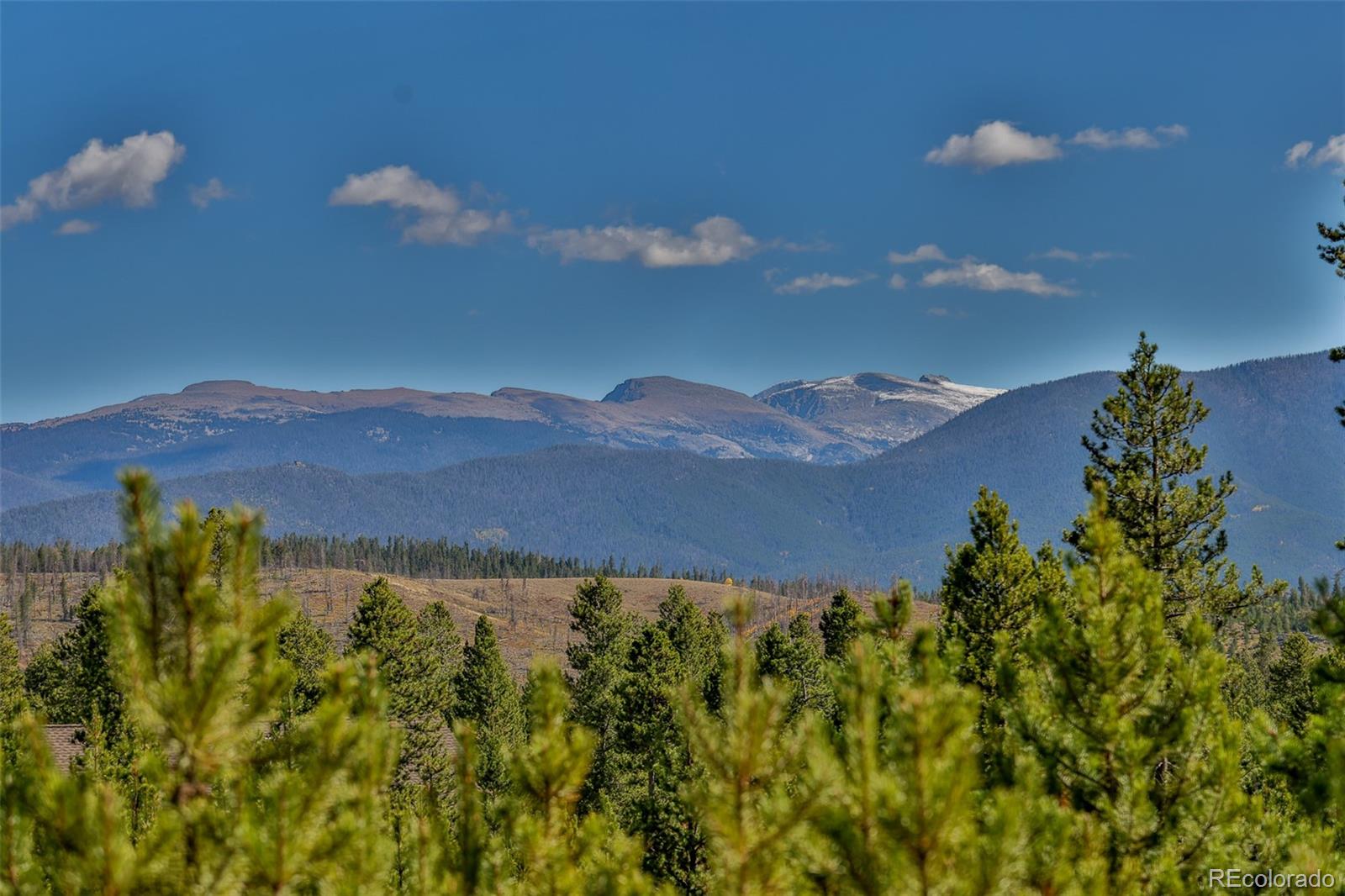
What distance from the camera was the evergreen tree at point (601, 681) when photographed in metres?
52.2

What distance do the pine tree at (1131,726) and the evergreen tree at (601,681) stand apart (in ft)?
85.9

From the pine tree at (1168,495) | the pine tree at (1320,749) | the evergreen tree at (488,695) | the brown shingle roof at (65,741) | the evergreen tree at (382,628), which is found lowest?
the evergreen tree at (488,695)

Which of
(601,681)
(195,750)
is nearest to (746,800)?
(195,750)

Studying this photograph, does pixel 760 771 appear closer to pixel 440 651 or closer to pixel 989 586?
pixel 989 586

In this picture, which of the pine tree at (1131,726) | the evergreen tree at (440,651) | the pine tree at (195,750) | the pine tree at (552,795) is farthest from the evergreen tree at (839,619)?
the pine tree at (195,750)

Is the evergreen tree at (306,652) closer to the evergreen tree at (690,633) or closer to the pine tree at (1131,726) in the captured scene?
the evergreen tree at (690,633)

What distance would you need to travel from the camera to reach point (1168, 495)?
36.1m

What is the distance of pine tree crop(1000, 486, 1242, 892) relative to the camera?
43.7ft

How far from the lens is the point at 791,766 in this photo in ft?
32.3

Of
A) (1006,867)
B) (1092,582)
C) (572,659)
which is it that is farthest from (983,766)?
(572,659)

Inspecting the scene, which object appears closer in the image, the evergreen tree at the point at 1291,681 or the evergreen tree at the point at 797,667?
the evergreen tree at the point at 797,667

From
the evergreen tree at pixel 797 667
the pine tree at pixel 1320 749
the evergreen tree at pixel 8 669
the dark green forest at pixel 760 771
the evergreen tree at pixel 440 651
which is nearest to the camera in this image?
the dark green forest at pixel 760 771

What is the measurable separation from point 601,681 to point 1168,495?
34.9 metres

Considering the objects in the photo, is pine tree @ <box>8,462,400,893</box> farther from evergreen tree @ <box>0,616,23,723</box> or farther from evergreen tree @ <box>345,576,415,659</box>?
evergreen tree @ <box>0,616,23,723</box>
